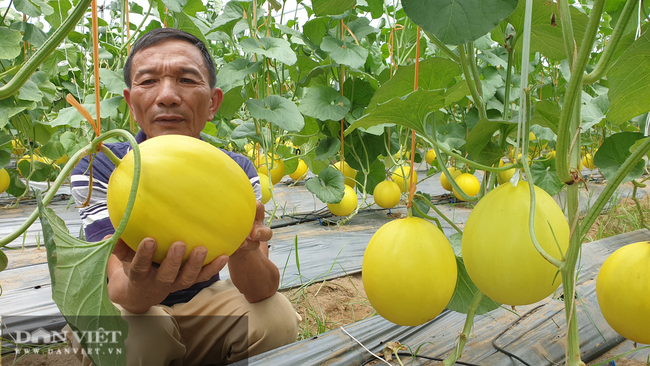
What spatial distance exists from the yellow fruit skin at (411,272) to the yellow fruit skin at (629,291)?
0.30m

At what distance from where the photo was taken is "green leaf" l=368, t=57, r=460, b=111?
80 cm

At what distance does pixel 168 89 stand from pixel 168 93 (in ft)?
0.04

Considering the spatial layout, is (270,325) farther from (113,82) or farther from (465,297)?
(113,82)

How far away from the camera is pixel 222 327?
1388 millimetres

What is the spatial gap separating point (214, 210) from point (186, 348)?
3.52ft

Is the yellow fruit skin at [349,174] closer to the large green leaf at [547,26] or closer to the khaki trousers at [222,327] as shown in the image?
the khaki trousers at [222,327]

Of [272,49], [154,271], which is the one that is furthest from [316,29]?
[154,271]

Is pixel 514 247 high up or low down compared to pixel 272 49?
down

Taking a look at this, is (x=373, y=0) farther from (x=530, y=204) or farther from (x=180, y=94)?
(x=530, y=204)

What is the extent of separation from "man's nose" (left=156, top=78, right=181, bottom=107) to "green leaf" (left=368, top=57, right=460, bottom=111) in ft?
1.83

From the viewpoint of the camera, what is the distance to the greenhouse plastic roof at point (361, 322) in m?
Answer: 1.15

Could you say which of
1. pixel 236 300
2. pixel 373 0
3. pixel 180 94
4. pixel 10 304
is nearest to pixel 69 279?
pixel 180 94

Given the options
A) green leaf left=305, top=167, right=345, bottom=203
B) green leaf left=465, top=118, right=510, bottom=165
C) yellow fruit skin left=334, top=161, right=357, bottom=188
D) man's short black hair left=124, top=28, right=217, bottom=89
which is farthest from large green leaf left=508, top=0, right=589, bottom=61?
yellow fruit skin left=334, top=161, right=357, bottom=188

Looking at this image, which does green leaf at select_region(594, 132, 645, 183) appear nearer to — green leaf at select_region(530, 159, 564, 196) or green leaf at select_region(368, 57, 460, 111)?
green leaf at select_region(368, 57, 460, 111)
